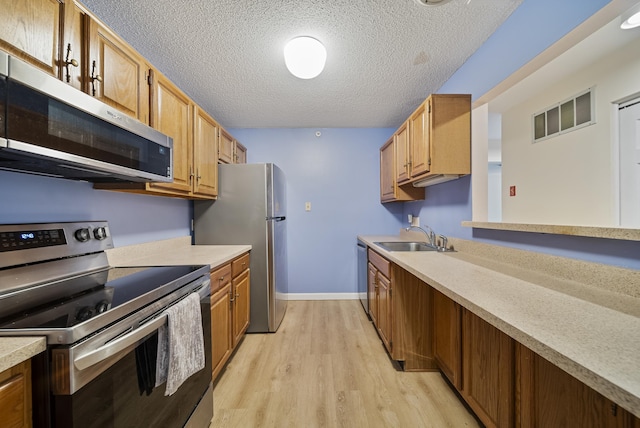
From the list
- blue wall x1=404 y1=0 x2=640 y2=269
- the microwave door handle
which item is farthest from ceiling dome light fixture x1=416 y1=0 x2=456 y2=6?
the microwave door handle

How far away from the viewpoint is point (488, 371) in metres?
1.18

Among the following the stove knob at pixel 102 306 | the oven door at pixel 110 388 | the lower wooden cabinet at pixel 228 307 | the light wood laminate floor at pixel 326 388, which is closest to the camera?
the oven door at pixel 110 388

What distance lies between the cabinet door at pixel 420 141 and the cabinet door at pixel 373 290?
104 cm

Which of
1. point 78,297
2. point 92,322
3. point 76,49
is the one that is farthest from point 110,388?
point 76,49

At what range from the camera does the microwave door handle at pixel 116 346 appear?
2.13 feet

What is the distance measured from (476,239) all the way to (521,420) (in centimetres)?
110

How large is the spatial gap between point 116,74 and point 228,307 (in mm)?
1597

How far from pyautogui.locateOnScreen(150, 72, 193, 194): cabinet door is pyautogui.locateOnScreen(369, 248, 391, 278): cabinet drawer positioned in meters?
1.68

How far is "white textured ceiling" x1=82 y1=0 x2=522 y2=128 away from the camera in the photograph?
1.40 m

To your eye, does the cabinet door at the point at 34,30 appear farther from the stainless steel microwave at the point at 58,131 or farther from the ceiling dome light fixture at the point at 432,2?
the ceiling dome light fixture at the point at 432,2

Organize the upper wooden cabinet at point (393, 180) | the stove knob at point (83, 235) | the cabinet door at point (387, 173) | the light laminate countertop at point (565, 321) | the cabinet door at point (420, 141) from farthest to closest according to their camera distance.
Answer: the cabinet door at point (387, 173), the upper wooden cabinet at point (393, 180), the cabinet door at point (420, 141), the stove knob at point (83, 235), the light laminate countertop at point (565, 321)

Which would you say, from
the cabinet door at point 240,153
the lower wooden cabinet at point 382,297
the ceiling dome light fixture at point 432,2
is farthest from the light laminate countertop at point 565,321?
the cabinet door at point 240,153

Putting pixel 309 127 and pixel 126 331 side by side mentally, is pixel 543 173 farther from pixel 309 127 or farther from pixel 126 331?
pixel 126 331

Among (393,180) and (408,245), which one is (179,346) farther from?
(393,180)
